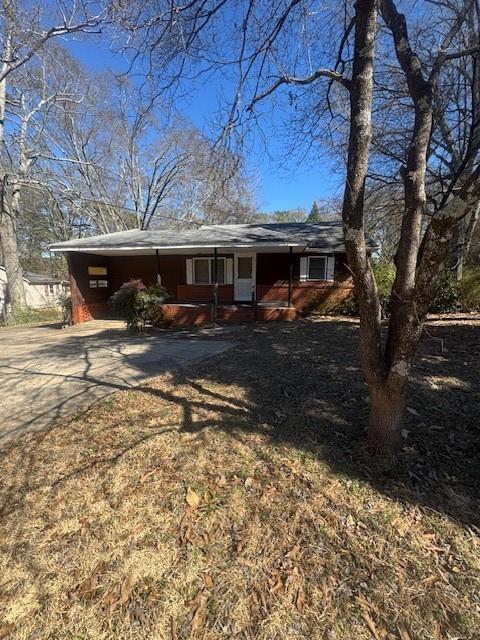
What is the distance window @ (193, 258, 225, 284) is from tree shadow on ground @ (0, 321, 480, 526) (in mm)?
7153

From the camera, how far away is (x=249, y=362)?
5770 millimetres

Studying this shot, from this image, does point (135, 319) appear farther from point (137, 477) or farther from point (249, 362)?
point (137, 477)

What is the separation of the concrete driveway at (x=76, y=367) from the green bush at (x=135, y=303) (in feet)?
1.77

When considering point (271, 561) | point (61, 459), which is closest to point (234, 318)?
point (61, 459)

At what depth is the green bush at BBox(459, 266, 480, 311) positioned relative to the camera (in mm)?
9953

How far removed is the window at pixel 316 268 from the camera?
39.5 ft

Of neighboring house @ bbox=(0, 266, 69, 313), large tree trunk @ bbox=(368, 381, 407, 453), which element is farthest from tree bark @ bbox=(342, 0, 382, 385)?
neighboring house @ bbox=(0, 266, 69, 313)

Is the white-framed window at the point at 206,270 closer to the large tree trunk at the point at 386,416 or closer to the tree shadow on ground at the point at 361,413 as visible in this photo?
the tree shadow on ground at the point at 361,413

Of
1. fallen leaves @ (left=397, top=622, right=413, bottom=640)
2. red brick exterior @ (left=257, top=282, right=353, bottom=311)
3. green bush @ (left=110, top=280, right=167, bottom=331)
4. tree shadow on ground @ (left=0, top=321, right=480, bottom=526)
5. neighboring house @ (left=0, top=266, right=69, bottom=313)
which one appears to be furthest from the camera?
neighboring house @ (left=0, top=266, right=69, bottom=313)

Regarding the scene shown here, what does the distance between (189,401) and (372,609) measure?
282cm

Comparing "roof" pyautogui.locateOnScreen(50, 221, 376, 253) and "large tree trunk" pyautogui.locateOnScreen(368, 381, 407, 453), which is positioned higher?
"roof" pyautogui.locateOnScreen(50, 221, 376, 253)

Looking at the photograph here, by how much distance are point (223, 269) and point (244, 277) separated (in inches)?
37.8

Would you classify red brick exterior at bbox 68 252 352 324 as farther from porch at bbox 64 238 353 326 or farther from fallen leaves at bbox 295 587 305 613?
fallen leaves at bbox 295 587 305 613

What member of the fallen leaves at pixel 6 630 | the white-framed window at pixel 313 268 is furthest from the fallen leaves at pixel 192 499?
the white-framed window at pixel 313 268
